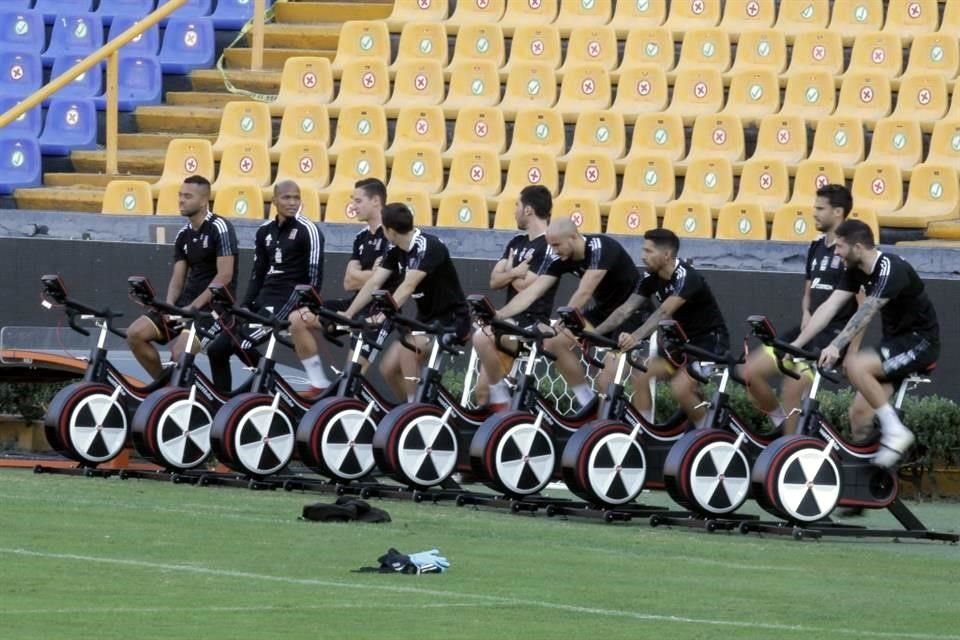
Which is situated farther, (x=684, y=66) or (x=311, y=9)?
(x=311, y=9)

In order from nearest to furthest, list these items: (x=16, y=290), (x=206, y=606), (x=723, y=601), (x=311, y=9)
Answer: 1. (x=206, y=606)
2. (x=723, y=601)
3. (x=16, y=290)
4. (x=311, y=9)

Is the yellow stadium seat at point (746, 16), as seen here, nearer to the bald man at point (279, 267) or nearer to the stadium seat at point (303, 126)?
the stadium seat at point (303, 126)

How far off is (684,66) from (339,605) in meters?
13.4

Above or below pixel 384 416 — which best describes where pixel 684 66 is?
above

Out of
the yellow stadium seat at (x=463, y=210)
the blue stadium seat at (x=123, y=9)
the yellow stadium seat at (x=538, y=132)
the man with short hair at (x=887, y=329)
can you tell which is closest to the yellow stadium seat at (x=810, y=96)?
the yellow stadium seat at (x=538, y=132)

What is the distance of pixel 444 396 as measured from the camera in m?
15.2

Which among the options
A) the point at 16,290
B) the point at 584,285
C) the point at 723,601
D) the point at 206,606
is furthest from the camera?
the point at 16,290

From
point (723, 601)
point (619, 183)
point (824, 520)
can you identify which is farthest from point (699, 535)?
point (619, 183)

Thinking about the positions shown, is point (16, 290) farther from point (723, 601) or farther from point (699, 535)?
point (723, 601)

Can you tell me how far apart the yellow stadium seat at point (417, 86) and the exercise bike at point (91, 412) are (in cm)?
754

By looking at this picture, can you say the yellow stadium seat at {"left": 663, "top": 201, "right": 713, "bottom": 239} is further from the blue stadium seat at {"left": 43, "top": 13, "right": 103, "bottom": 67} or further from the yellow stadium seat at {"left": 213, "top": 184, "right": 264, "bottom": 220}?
the blue stadium seat at {"left": 43, "top": 13, "right": 103, "bottom": 67}

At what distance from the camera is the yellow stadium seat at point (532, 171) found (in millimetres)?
21391

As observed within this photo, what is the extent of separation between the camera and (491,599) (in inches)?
389

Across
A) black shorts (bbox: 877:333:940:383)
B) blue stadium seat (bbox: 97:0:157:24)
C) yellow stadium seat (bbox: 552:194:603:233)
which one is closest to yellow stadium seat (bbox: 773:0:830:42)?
yellow stadium seat (bbox: 552:194:603:233)
